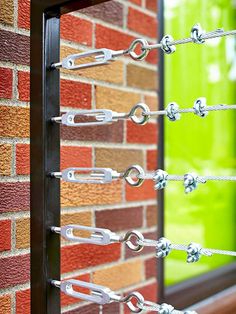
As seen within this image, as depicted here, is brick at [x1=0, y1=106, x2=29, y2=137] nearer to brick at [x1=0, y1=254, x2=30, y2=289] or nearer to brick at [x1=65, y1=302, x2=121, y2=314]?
brick at [x1=0, y1=254, x2=30, y2=289]

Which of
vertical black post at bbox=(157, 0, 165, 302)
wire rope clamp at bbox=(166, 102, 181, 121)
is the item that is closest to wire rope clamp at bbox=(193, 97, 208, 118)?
wire rope clamp at bbox=(166, 102, 181, 121)

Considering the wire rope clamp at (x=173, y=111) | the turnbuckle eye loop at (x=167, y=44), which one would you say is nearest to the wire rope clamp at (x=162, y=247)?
the wire rope clamp at (x=173, y=111)

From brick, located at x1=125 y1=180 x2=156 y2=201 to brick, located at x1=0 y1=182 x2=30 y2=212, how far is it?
422 millimetres

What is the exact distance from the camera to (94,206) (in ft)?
4.20

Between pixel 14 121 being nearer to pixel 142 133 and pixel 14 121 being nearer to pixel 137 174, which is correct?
pixel 137 174

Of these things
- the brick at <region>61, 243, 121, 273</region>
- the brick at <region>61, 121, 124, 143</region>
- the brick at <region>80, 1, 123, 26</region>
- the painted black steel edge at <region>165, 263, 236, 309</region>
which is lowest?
the painted black steel edge at <region>165, 263, 236, 309</region>

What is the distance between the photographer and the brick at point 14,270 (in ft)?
3.25

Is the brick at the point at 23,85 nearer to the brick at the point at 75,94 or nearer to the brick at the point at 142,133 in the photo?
the brick at the point at 75,94

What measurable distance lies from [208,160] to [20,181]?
126 cm

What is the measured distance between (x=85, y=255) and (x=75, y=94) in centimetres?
40

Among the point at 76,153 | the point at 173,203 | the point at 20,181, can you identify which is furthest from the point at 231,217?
the point at 20,181

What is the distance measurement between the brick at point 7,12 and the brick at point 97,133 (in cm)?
27

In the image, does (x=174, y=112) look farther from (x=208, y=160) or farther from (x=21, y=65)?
(x=208, y=160)

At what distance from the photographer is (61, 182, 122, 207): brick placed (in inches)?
46.2
